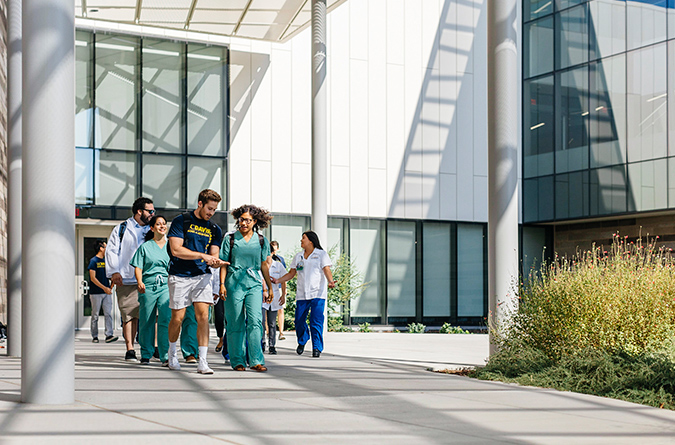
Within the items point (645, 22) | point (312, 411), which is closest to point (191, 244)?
point (312, 411)

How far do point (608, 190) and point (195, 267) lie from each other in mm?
17804

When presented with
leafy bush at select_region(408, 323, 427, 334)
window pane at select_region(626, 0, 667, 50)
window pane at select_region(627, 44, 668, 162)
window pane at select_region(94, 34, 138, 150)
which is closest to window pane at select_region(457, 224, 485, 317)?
leafy bush at select_region(408, 323, 427, 334)

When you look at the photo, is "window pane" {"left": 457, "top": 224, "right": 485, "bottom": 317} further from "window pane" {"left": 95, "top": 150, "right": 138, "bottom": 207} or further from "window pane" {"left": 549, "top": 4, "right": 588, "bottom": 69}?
"window pane" {"left": 95, "top": 150, "right": 138, "bottom": 207}

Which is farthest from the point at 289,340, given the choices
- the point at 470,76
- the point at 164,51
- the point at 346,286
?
the point at 470,76

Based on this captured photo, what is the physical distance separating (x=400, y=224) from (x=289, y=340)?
29.4 ft

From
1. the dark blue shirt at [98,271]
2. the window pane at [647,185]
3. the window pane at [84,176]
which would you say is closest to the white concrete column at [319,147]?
the dark blue shirt at [98,271]

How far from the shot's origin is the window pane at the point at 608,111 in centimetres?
2392

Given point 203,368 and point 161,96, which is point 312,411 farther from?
point 161,96

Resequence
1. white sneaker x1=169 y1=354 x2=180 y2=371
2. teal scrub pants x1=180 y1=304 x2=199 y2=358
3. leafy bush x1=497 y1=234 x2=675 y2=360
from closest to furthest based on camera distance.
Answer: leafy bush x1=497 y1=234 x2=675 y2=360, white sneaker x1=169 y1=354 x2=180 y2=371, teal scrub pants x1=180 y1=304 x2=199 y2=358

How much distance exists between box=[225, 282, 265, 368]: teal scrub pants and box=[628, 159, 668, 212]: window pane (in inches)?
651

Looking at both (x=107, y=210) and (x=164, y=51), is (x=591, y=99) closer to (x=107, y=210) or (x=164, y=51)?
(x=164, y=51)

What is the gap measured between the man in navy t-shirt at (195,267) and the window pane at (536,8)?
65.4ft

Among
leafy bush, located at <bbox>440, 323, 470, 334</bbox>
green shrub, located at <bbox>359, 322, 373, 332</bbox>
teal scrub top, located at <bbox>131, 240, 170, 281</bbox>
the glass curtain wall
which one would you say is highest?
the glass curtain wall

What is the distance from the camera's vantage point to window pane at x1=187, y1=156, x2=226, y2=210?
21.6 metres
